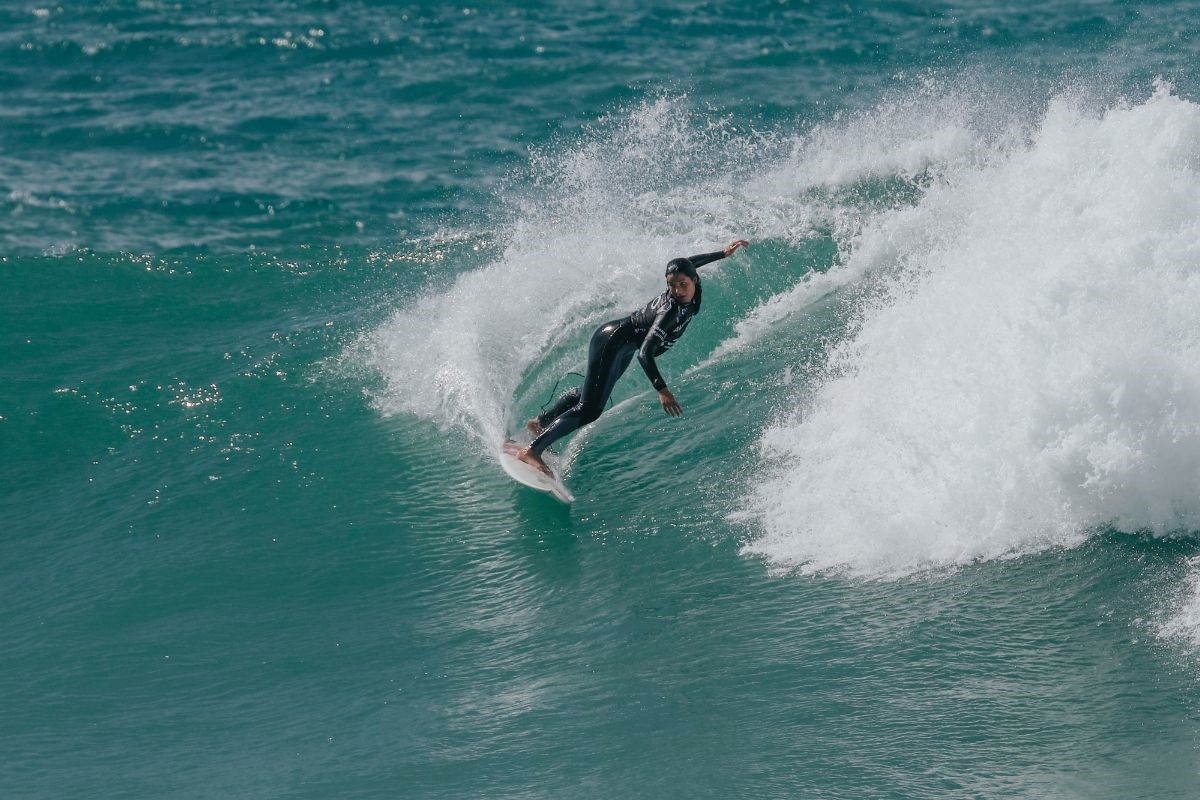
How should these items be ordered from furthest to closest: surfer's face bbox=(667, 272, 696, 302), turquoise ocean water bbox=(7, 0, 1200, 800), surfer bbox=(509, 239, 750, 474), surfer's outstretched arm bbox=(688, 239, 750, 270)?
1. surfer's outstretched arm bbox=(688, 239, 750, 270)
2. surfer bbox=(509, 239, 750, 474)
3. surfer's face bbox=(667, 272, 696, 302)
4. turquoise ocean water bbox=(7, 0, 1200, 800)

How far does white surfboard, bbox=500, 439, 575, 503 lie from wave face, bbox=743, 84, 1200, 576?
5.46 feet

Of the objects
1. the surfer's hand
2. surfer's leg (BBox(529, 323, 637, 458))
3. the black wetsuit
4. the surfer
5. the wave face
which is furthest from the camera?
surfer's leg (BBox(529, 323, 637, 458))

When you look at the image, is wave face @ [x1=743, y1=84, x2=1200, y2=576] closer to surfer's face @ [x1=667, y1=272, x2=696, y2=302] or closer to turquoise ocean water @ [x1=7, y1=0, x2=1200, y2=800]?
turquoise ocean water @ [x1=7, y1=0, x2=1200, y2=800]

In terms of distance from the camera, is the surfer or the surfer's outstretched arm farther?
the surfer's outstretched arm

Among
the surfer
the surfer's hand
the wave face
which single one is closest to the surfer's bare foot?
the surfer

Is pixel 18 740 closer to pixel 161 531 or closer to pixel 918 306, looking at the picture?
pixel 161 531

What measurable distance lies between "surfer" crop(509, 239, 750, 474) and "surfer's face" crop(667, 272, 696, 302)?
5 cm

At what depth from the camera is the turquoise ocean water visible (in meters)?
8.40

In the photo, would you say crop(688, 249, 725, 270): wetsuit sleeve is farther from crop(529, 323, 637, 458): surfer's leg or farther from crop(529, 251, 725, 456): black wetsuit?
crop(529, 323, 637, 458): surfer's leg

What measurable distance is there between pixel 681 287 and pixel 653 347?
538 mm

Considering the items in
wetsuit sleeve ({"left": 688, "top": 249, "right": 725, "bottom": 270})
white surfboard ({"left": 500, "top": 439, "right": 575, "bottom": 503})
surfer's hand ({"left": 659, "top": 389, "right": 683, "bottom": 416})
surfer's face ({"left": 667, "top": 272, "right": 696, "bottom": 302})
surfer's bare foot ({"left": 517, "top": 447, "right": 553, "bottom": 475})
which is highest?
wetsuit sleeve ({"left": 688, "top": 249, "right": 725, "bottom": 270})

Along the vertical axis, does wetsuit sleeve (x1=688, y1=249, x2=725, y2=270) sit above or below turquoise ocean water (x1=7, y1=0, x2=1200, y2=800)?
above

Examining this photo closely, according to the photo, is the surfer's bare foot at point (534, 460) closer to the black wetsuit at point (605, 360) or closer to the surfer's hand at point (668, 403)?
the black wetsuit at point (605, 360)

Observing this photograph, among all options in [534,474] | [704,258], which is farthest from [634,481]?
[704,258]
